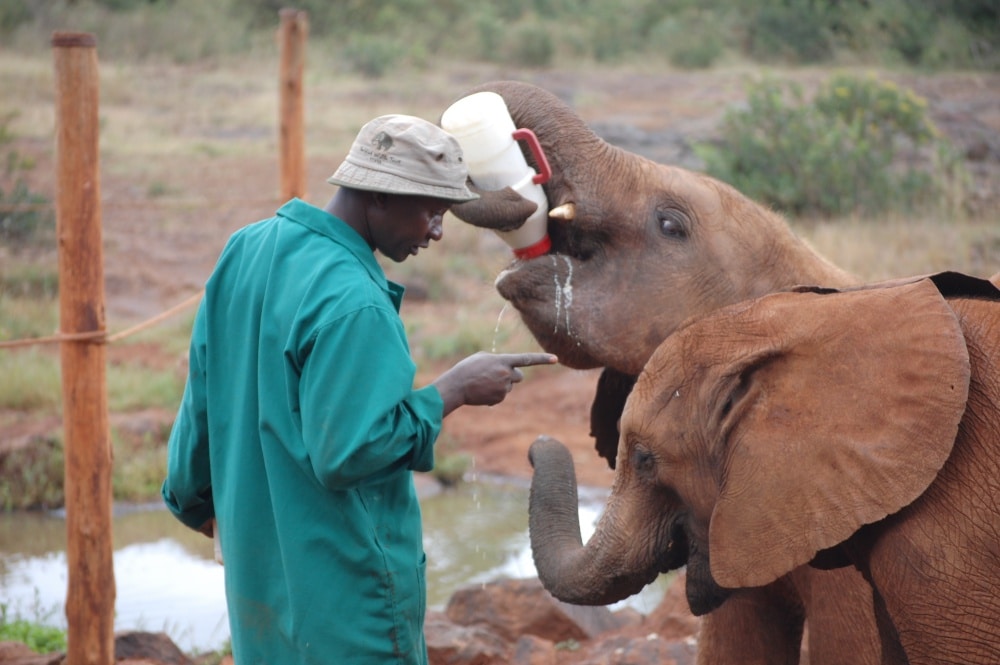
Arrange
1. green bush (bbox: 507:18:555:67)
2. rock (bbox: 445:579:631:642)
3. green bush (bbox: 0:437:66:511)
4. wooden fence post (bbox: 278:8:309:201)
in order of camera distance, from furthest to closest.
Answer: green bush (bbox: 507:18:555:67), green bush (bbox: 0:437:66:511), wooden fence post (bbox: 278:8:309:201), rock (bbox: 445:579:631:642)

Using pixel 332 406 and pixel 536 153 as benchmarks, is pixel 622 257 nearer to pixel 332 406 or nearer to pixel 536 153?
pixel 536 153

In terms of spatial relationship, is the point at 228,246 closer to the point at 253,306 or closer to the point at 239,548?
the point at 253,306

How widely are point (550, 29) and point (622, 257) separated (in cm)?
2588

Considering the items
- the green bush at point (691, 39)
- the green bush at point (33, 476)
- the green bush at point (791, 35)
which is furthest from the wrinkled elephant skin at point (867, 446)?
the green bush at point (691, 39)

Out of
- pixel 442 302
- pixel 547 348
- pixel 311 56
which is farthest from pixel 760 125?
pixel 311 56

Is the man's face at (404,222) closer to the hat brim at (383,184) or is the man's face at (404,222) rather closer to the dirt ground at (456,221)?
the hat brim at (383,184)

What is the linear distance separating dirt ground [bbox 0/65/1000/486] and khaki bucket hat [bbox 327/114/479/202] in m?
4.41

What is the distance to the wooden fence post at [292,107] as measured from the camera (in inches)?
315

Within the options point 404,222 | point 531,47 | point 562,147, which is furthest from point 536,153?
point 531,47

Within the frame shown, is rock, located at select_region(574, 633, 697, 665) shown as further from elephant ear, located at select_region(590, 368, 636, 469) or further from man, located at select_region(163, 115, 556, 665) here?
man, located at select_region(163, 115, 556, 665)

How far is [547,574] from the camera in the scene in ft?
11.4

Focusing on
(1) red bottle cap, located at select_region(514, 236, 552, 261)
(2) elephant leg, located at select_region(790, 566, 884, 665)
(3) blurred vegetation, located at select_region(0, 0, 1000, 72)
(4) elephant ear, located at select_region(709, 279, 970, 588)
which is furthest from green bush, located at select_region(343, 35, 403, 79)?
(4) elephant ear, located at select_region(709, 279, 970, 588)

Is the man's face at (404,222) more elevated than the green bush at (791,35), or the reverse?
the man's face at (404,222)

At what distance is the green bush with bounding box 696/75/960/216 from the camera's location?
1365cm
